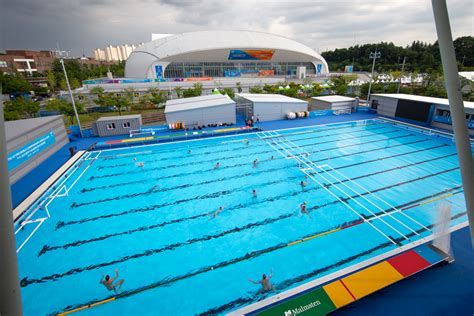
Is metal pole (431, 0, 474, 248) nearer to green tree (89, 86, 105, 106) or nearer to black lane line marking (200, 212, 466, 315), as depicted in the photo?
black lane line marking (200, 212, 466, 315)

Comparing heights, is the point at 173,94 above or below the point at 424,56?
below

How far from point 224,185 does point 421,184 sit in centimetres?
1018

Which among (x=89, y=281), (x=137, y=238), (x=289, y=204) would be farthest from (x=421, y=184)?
(x=89, y=281)

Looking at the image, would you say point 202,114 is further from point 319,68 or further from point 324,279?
point 319,68

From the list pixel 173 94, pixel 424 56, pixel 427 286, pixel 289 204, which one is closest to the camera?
pixel 427 286

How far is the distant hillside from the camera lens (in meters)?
63.5

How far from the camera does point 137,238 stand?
9086 millimetres

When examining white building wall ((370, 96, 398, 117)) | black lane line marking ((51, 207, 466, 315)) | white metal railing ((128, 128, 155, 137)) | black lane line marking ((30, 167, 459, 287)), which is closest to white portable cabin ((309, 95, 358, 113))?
white building wall ((370, 96, 398, 117))

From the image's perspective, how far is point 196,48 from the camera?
5275 centimetres

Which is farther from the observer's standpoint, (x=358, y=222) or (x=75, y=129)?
(x=75, y=129)

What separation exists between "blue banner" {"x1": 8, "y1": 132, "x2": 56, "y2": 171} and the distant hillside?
250 feet

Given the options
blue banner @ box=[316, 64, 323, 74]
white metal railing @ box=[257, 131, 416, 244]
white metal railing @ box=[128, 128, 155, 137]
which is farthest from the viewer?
blue banner @ box=[316, 64, 323, 74]

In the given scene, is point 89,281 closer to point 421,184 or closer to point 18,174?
point 18,174

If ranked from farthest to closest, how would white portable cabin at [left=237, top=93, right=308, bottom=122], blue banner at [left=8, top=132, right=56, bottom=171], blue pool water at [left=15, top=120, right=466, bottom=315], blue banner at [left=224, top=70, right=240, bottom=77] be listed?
blue banner at [left=224, top=70, right=240, bottom=77], white portable cabin at [left=237, top=93, right=308, bottom=122], blue banner at [left=8, top=132, right=56, bottom=171], blue pool water at [left=15, top=120, right=466, bottom=315]
